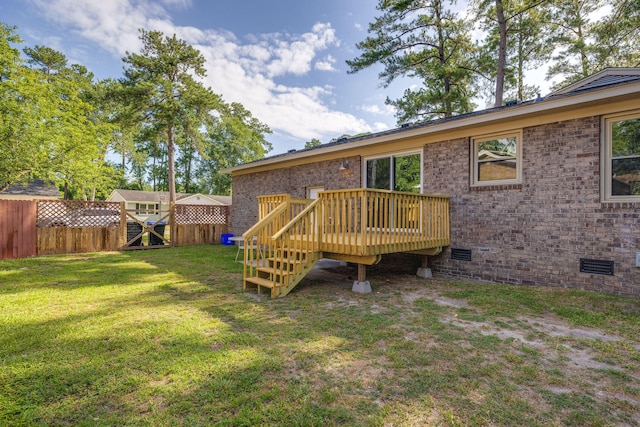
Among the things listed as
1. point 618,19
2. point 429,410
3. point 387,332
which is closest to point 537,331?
point 387,332

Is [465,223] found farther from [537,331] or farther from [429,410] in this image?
[429,410]

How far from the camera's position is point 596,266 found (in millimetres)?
5012

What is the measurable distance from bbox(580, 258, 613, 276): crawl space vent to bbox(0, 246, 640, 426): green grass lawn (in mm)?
486

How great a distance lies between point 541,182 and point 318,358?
206 inches

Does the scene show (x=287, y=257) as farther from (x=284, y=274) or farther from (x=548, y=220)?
(x=548, y=220)

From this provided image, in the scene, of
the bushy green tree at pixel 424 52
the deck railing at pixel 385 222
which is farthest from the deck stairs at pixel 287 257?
the bushy green tree at pixel 424 52

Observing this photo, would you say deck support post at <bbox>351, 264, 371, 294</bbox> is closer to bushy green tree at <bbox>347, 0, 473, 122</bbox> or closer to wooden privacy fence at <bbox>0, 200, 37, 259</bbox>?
wooden privacy fence at <bbox>0, 200, 37, 259</bbox>

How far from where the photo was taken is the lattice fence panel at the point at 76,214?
9.29 metres

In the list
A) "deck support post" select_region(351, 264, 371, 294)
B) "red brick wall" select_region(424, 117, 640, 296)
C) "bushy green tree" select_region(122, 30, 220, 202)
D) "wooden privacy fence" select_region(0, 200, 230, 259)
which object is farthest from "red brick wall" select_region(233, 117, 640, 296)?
"bushy green tree" select_region(122, 30, 220, 202)

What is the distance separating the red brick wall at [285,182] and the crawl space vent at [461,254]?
2.99 meters

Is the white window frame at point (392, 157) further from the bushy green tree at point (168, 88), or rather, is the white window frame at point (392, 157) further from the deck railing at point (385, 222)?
the bushy green tree at point (168, 88)

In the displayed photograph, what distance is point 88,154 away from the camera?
1346 centimetres

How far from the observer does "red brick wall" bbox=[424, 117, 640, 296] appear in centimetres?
489

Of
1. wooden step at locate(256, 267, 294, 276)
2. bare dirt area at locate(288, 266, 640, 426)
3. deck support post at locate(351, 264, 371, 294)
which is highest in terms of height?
wooden step at locate(256, 267, 294, 276)
